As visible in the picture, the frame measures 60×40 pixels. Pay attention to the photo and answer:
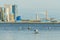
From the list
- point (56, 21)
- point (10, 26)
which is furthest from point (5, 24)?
point (56, 21)

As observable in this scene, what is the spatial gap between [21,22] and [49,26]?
24.3 feet

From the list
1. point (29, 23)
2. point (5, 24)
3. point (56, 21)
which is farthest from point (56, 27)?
point (5, 24)

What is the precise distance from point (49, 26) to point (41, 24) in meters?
2.11

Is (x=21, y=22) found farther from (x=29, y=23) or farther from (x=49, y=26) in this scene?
(x=49, y=26)

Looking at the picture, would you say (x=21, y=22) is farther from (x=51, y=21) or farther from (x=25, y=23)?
(x=51, y=21)

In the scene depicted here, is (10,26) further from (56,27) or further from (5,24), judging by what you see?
(56,27)

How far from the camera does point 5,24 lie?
254 ft

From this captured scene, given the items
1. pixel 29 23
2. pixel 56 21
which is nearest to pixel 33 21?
pixel 29 23

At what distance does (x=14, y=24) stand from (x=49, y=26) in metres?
8.84

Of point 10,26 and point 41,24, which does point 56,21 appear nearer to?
point 41,24

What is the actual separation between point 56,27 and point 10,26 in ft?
39.1

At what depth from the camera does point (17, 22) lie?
75.6 m

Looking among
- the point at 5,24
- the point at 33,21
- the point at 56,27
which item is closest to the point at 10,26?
the point at 5,24

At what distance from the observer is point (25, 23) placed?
7619cm
